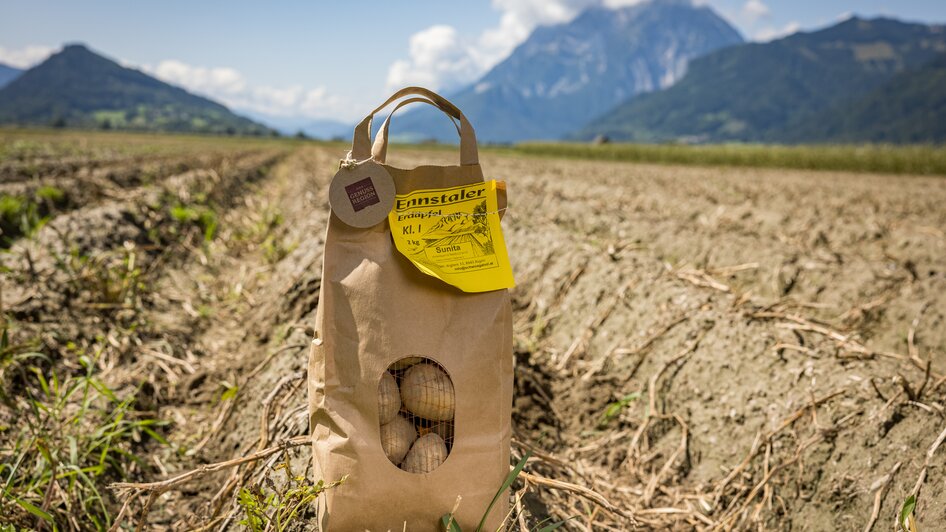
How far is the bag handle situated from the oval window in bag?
0.56m

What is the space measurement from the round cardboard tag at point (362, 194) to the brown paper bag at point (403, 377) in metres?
0.03

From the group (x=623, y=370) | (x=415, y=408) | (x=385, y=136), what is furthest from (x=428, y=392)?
(x=623, y=370)

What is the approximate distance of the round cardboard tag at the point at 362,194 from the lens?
1396 millimetres

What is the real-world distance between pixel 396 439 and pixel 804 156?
2460 cm

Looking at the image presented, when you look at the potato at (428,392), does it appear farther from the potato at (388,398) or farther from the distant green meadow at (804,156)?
the distant green meadow at (804,156)

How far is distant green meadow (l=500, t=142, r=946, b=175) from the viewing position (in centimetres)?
1823

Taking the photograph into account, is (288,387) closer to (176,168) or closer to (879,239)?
(879,239)

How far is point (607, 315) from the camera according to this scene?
3453 mm

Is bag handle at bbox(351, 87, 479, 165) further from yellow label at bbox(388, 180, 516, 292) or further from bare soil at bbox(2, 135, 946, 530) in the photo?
bare soil at bbox(2, 135, 946, 530)

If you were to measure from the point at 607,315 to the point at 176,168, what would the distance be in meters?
11.4

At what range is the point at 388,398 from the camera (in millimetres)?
1490

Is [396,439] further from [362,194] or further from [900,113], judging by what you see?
[900,113]

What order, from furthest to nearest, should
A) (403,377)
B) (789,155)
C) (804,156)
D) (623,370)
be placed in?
1. (789,155)
2. (804,156)
3. (623,370)
4. (403,377)

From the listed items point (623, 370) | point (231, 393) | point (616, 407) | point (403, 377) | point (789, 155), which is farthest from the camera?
point (789, 155)
